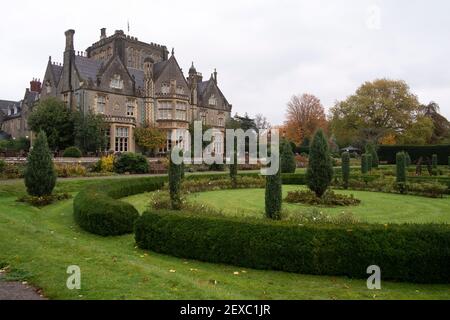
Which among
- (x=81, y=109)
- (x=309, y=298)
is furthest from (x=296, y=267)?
(x=81, y=109)

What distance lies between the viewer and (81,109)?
3728cm

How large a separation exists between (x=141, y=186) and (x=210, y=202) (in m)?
5.25

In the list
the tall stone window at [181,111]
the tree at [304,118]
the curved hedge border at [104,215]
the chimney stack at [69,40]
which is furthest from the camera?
the tree at [304,118]

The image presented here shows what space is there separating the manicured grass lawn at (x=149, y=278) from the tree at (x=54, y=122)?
28.2 m

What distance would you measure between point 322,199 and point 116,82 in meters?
29.7

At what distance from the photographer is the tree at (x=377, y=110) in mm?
53000

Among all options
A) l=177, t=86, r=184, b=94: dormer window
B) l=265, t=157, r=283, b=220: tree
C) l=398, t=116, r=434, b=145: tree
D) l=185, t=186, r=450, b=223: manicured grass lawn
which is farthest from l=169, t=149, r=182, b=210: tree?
l=398, t=116, r=434, b=145: tree

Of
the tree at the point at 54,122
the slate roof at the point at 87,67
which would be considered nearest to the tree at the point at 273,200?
the tree at the point at 54,122

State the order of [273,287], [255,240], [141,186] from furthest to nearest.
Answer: [141,186]
[255,240]
[273,287]

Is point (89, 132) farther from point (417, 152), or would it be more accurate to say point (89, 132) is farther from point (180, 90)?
point (417, 152)

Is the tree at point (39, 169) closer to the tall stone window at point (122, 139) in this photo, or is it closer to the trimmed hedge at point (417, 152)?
the tall stone window at point (122, 139)

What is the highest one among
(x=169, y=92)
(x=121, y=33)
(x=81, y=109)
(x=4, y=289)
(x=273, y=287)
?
(x=121, y=33)

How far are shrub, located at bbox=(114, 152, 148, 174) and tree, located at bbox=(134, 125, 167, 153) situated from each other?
10.5 metres
